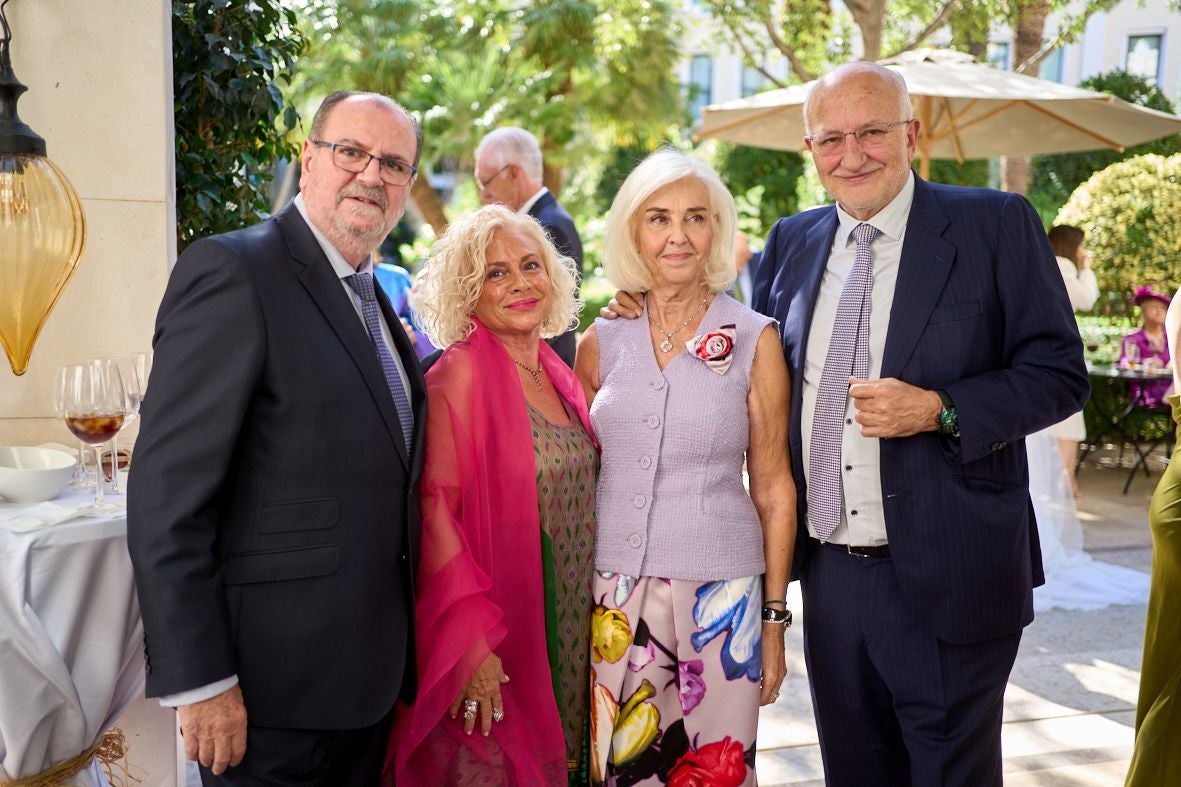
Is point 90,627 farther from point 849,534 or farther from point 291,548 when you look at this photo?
point 849,534

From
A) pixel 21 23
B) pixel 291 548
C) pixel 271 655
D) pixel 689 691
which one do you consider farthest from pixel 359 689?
pixel 21 23

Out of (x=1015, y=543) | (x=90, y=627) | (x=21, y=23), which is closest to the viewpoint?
(x=90, y=627)

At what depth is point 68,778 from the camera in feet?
8.31

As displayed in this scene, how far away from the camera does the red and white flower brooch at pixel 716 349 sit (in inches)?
109

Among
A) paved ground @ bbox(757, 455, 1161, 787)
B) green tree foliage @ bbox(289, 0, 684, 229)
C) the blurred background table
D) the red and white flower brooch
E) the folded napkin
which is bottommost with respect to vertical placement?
paved ground @ bbox(757, 455, 1161, 787)

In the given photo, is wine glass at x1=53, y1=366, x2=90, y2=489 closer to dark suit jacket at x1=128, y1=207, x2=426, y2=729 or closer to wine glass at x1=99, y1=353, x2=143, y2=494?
wine glass at x1=99, y1=353, x2=143, y2=494

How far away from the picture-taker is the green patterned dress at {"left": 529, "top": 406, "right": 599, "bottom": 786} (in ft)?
8.93

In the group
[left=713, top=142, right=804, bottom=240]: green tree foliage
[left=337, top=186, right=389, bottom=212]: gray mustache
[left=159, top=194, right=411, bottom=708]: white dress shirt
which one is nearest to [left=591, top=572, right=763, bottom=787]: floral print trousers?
[left=159, top=194, right=411, bottom=708]: white dress shirt

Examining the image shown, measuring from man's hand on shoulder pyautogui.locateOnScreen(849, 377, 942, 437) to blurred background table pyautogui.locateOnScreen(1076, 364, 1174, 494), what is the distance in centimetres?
820

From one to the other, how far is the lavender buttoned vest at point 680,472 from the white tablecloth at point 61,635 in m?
1.17

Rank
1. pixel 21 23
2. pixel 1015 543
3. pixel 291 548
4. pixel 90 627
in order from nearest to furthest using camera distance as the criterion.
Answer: pixel 291 548 → pixel 90 627 → pixel 1015 543 → pixel 21 23

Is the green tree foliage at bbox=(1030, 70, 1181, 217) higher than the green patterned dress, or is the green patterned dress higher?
the green tree foliage at bbox=(1030, 70, 1181, 217)

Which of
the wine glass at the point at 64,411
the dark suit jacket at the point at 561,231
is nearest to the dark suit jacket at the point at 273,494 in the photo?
the wine glass at the point at 64,411

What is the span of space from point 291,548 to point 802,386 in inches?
54.3
